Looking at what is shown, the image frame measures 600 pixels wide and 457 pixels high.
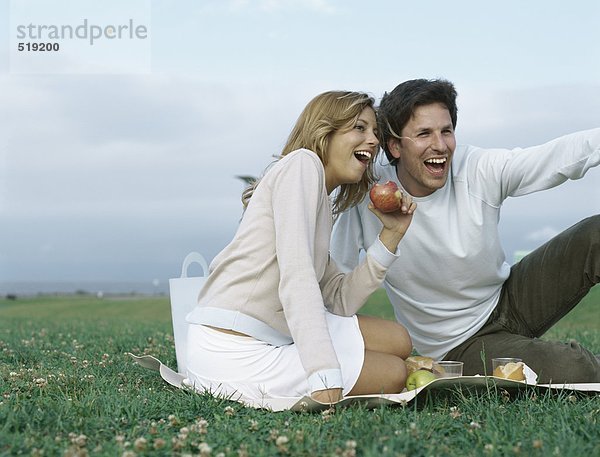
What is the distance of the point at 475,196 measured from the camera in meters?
5.32

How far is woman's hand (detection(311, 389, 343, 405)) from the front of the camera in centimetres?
388

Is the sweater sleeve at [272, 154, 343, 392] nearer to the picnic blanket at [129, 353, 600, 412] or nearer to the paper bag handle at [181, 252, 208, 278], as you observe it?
the picnic blanket at [129, 353, 600, 412]

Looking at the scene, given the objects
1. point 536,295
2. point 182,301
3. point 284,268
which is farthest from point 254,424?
point 536,295

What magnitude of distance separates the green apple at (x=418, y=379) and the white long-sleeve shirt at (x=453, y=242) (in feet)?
3.00

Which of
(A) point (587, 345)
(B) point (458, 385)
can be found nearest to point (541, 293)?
(B) point (458, 385)

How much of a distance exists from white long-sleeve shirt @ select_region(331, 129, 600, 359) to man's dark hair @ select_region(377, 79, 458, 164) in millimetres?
293

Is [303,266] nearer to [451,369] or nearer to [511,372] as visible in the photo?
[451,369]

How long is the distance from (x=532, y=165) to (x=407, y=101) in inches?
37.4

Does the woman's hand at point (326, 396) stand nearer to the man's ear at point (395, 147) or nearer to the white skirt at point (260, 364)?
the white skirt at point (260, 364)

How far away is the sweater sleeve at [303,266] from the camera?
3887 mm

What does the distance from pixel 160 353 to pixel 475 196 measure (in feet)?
10.3

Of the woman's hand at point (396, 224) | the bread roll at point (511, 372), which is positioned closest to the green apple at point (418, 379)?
the bread roll at point (511, 372)

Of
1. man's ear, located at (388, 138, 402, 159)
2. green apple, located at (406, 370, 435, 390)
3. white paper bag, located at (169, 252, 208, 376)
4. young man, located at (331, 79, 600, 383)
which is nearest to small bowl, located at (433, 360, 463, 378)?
green apple, located at (406, 370, 435, 390)

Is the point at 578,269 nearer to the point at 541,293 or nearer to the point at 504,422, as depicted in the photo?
the point at 541,293
